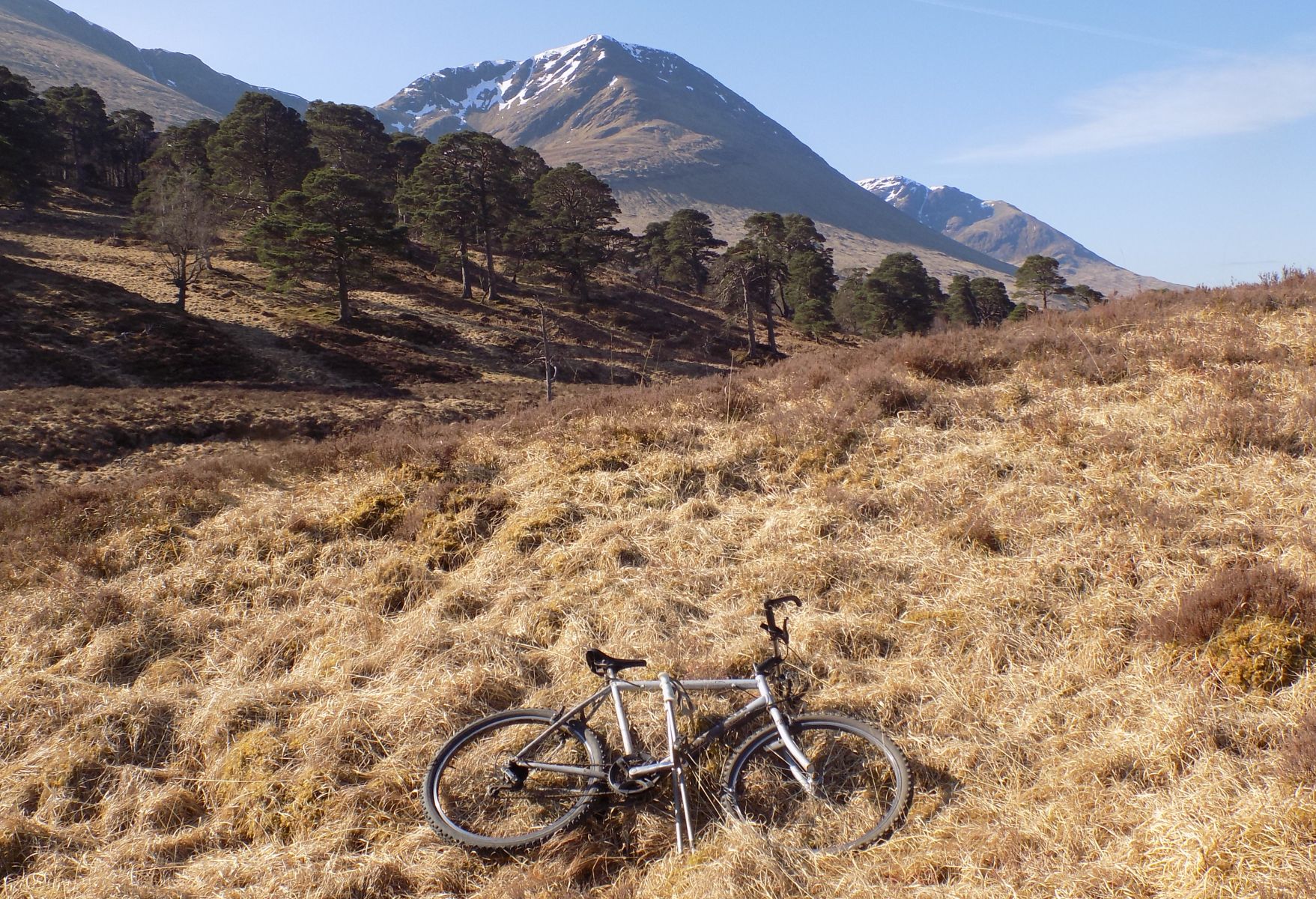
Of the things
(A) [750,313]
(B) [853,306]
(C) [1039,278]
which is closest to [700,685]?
(A) [750,313]

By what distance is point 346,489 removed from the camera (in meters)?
8.16

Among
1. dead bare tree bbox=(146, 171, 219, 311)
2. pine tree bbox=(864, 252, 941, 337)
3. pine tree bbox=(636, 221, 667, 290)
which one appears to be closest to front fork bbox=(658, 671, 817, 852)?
dead bare tree bbox=(146, 171, 219, 311)

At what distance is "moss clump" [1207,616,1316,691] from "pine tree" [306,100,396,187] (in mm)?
59248

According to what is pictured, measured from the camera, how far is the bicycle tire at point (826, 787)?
3664mm

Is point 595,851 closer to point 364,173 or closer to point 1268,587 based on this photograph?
point 1268,587

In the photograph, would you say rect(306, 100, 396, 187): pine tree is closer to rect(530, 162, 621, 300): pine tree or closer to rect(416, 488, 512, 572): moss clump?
rect(530, 162, 621, 300): pine tree

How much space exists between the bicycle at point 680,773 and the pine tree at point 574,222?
48.8m

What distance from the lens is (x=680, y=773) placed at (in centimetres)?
383

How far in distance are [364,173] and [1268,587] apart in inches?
2562

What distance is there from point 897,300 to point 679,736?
50.7 meters

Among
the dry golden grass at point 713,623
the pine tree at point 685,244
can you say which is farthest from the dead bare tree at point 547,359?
the pine tree at point 685,244

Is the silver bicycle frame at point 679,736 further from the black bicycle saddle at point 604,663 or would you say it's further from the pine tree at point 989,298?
the pine tree at point 989,298

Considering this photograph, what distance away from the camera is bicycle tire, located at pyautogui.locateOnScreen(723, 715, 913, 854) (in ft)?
12.0

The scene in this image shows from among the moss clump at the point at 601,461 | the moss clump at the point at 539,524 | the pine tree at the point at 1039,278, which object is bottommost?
the moss clump at the point at 539,524
